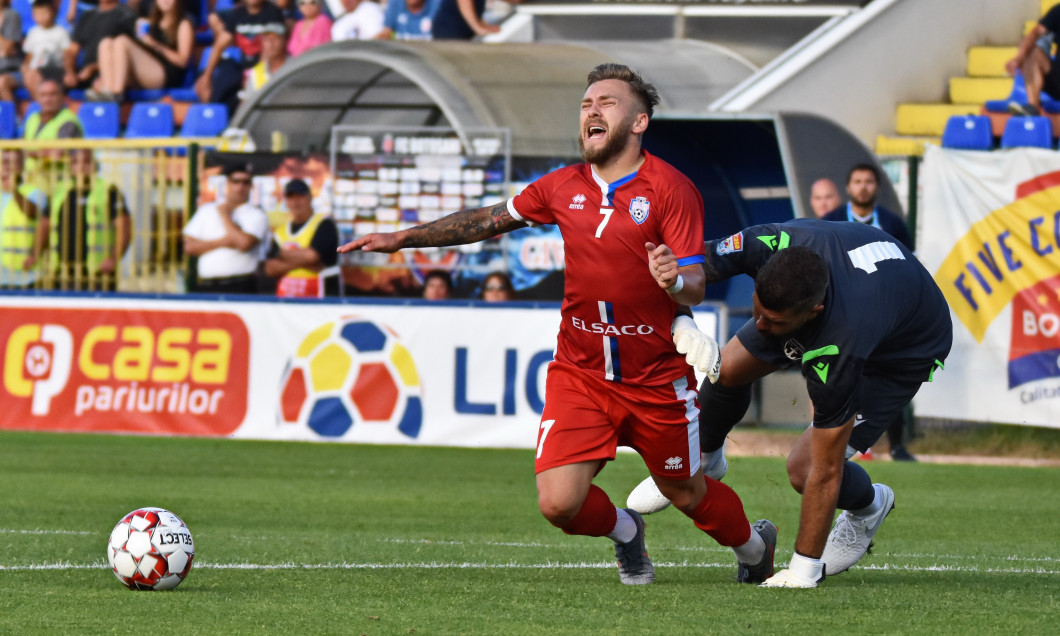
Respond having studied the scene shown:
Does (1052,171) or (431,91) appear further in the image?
(431,91)

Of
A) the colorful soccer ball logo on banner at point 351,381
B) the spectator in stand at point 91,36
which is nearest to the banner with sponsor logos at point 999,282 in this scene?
the colorful soccer ball logo on banner at point 351,381

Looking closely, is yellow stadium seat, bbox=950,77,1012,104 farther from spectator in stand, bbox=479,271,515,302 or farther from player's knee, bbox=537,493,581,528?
player's knee, bbox=537,493,581,528

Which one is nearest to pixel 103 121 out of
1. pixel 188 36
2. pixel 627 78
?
pixel 188 36

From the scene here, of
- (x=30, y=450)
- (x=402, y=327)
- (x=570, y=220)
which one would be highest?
(x=570, y=220)

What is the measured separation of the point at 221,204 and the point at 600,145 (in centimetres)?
989

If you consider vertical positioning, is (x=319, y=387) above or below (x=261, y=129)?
below

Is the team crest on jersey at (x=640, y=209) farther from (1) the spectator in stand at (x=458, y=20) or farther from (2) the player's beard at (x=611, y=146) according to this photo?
(1) the spectator in stand at (x=458, y=20)

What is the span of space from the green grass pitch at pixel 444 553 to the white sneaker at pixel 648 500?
304mm

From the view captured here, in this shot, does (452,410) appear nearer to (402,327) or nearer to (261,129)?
(402,327)

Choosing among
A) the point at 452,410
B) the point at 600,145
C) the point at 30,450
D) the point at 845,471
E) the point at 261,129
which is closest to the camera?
the point at 600,145

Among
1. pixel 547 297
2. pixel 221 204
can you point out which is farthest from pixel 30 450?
pixel 547 297

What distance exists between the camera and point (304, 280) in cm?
1576

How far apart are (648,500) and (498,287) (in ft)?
27.3

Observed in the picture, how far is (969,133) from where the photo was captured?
17312mm
